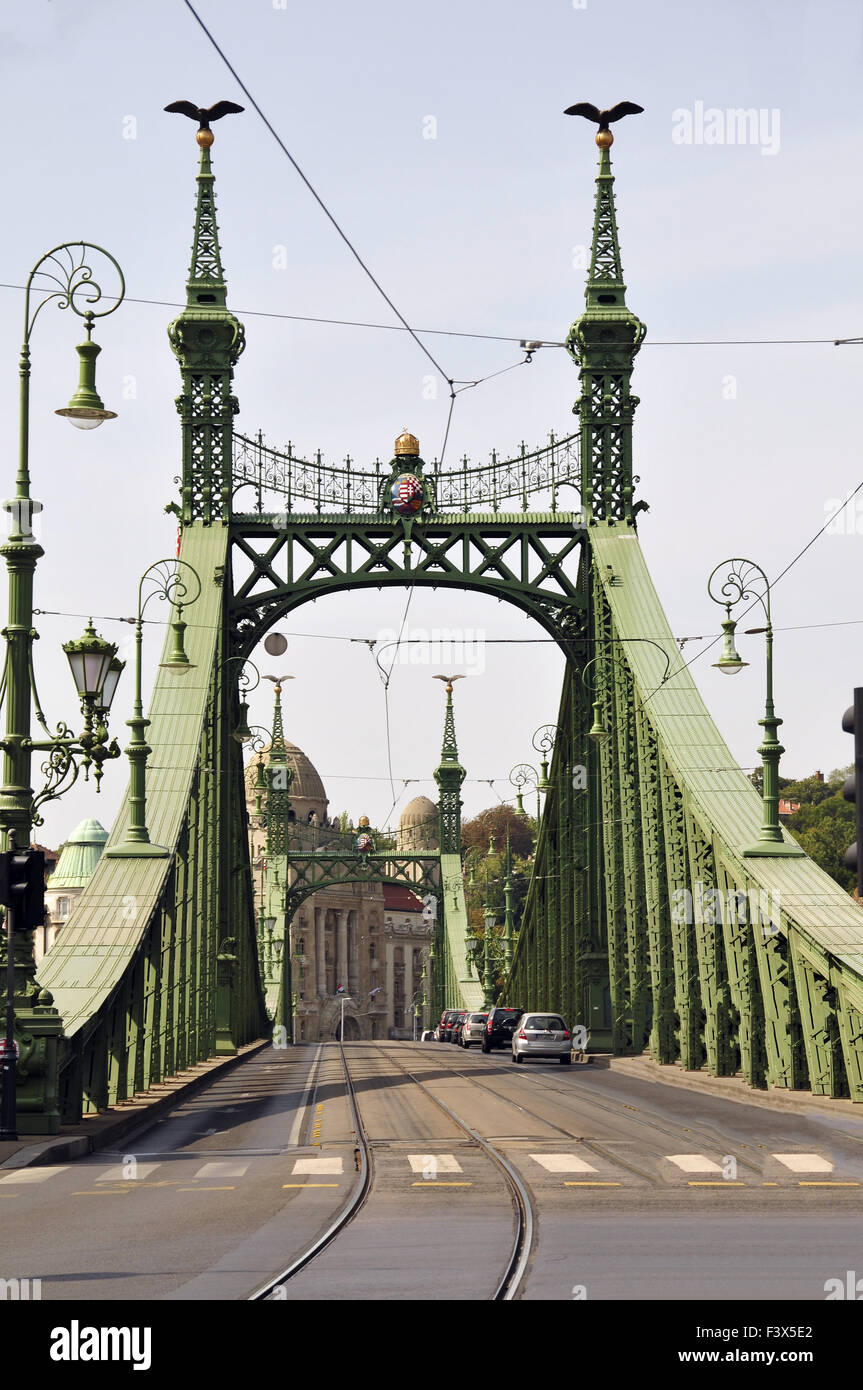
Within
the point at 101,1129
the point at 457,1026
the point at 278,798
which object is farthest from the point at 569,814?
the point at 278,798

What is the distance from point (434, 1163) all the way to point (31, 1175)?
4114 mm

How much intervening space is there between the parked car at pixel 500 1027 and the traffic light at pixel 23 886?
1642 inches

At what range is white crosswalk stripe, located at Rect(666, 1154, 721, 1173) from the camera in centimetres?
1892

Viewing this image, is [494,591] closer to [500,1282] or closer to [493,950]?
[500,1282]

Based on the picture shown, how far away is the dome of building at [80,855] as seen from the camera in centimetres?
14725

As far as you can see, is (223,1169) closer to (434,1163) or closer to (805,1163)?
(434,1163)

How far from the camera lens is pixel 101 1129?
22.7 meters

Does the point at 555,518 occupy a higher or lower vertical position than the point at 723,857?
higher

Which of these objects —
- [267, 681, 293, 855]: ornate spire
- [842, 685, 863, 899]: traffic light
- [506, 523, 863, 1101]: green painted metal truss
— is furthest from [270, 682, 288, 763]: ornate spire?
[842, 685, 863, 899]: traffic light

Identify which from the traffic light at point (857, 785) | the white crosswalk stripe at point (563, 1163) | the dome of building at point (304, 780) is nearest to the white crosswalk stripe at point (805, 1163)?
the white crosswalk stripe at point (563, 1163)

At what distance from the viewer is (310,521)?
4228 cm

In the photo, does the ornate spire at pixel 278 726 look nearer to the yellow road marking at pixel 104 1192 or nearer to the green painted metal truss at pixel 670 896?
the green painted metal truss at pixel 670 896
